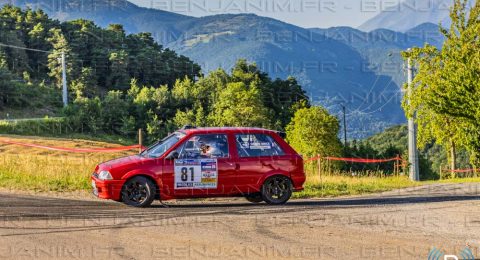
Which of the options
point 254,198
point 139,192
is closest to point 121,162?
point 139,192

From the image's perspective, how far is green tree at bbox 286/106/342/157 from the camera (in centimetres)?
8400

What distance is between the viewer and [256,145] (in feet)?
45.6

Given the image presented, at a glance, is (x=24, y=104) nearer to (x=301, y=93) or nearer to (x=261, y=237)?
(x=301, y=93)

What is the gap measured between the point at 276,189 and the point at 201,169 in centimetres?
179

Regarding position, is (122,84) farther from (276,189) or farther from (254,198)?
(276,189)

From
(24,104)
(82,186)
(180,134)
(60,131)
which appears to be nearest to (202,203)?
(180,134)

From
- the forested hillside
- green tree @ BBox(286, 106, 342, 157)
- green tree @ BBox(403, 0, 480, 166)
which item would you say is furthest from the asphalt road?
green tree @ BBox(286, 106, 342, 157)

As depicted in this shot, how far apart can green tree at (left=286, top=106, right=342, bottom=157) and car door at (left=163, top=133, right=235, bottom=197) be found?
230ft

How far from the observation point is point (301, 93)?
104062 millimetres

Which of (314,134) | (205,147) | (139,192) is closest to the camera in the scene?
(139,192)

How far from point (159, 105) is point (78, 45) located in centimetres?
2415

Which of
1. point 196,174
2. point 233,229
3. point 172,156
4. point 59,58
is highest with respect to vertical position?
point 59,58

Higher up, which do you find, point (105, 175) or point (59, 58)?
point (59, 58)

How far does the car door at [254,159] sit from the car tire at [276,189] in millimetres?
179
